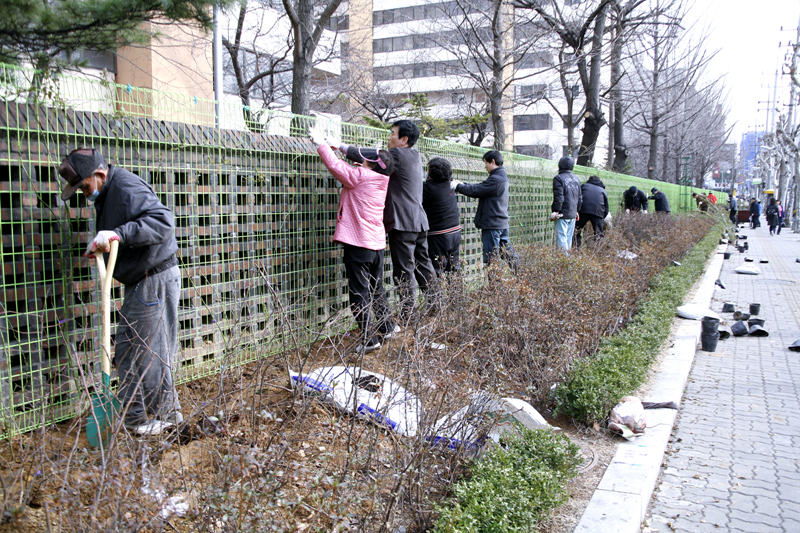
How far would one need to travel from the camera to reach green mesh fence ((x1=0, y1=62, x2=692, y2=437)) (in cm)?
344

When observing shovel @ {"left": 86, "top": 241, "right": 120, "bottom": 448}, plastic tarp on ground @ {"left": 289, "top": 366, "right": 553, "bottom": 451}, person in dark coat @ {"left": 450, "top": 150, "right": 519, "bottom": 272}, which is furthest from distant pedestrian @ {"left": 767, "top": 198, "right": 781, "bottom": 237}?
shovel @ {"left": 86, "top": 241, "right": 120, "bottom": 448}

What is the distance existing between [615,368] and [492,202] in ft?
11.9

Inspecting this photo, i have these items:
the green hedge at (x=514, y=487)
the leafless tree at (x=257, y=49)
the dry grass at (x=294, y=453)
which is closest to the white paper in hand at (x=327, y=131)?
the dry grass at (x=294, y=453)

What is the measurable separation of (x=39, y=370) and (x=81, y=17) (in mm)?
3354

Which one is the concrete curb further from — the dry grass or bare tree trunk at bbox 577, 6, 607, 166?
bare tree trunk at bbox 577, 6, 607, 166

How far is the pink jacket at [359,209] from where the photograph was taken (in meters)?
5.29

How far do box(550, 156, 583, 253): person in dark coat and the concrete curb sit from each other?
441 cm

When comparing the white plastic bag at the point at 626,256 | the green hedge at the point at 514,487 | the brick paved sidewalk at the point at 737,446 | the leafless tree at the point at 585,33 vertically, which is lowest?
the brick paved sidewalk at the point at 737,446

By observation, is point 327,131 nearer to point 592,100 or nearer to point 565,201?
point 565,201

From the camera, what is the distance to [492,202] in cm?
792

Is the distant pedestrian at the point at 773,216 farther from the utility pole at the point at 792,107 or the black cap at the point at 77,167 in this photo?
the black cap at the point at 77,167

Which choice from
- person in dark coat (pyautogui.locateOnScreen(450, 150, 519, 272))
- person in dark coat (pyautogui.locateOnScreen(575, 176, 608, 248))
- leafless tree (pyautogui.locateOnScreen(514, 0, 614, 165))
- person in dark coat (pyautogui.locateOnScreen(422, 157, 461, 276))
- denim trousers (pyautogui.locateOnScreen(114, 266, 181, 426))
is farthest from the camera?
leafless tree (pyautogui.locateOnScreen(514, 0, 614, 165))

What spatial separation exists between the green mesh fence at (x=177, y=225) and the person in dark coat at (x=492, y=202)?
1.64 m

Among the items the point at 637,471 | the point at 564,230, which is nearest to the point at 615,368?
the point at 637,471
